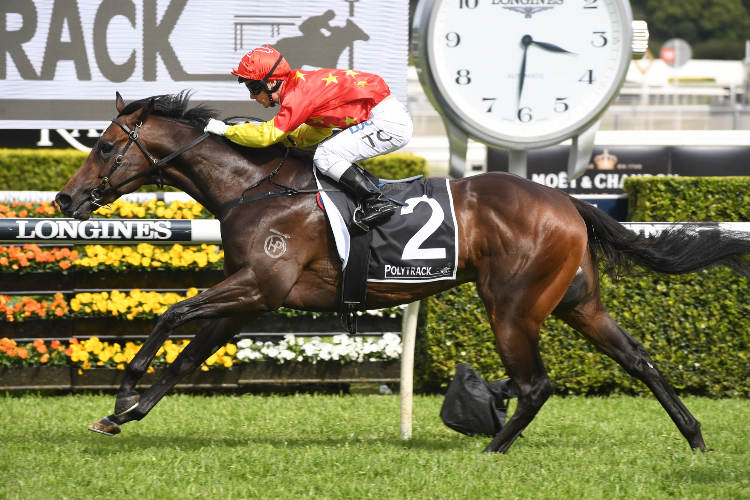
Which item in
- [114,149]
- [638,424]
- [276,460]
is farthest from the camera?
[638,424]

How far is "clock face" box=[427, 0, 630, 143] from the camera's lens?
5.07 metres

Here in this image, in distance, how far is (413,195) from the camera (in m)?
4.24

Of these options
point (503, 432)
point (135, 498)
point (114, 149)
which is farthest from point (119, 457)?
point (503, 432)

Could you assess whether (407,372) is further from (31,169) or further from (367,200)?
(31,169)

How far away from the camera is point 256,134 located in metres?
4.07

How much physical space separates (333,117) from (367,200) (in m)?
0.48

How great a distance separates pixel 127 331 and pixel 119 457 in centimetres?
197

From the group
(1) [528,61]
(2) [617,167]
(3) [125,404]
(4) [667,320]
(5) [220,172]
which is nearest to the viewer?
(3) [125,404]

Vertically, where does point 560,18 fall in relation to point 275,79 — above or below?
above

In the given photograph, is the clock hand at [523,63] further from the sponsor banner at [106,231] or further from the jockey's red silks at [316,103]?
the sponsor banner at [106,231]

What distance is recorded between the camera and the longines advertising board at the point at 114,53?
21.1 ft

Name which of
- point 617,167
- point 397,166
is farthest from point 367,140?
point 617,167

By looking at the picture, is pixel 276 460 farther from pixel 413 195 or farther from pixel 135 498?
pixel 413 195

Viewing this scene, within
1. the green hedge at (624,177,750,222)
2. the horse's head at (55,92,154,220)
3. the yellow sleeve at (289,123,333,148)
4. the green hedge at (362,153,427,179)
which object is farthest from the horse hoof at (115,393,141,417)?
the green hedge at (362,153,427,179)
